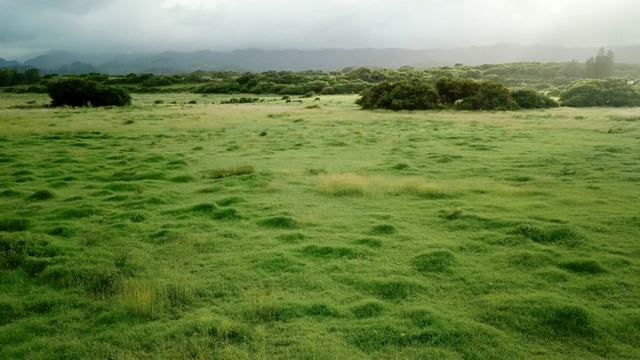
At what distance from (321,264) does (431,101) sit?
4011 centimetres

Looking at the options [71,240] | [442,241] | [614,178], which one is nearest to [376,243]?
[442,241]

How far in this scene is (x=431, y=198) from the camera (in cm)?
1421

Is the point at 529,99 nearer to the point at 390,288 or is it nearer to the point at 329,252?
the point at 329,252

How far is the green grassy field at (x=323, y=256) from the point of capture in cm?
675

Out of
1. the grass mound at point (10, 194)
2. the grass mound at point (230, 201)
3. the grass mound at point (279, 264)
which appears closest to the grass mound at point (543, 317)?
the grass mound at point (279, 264)

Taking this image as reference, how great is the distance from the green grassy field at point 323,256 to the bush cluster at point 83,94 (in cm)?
3236

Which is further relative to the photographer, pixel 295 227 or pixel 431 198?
pixel 431 198

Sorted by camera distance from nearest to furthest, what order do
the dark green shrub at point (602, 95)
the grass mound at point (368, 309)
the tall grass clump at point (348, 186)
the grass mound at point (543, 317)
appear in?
the grass mound at point (543, 317)
the grass mound at point (368, 309)
the tall grass clump at point (348, 186)
the dark green shrub at point (602, 95)

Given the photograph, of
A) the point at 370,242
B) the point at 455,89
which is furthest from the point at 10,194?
the point at 455,89

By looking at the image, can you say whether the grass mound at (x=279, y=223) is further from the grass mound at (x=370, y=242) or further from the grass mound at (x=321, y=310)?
the grass mound at (x=321, y=310)

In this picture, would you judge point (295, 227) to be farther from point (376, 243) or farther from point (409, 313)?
point (409, 313)

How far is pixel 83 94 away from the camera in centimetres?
5031

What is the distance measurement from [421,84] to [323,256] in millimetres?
40481

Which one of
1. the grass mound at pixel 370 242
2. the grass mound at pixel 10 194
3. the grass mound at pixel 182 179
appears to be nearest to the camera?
the grass mound at pixel 370 242
